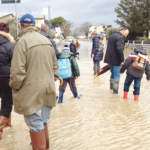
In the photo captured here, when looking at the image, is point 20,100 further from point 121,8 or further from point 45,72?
point 121,8

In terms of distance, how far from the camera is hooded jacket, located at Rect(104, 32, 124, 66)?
6.63 m

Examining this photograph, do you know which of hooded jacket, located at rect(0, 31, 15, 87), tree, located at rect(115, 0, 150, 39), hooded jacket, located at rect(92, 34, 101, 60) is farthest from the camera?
tree, located at rect(115, 0, 150, 39)

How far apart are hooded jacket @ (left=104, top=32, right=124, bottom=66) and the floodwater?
38.9 inches

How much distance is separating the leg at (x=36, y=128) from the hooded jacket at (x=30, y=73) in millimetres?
107

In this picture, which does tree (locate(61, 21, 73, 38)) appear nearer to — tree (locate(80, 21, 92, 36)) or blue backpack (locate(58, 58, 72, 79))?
tree (locate(80, 21, 92, 36))

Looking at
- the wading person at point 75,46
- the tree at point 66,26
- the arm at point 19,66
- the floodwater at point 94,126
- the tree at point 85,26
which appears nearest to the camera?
the arm at point 19,66

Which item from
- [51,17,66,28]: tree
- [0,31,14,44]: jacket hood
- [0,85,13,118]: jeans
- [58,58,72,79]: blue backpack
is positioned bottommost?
[0,85,13,118]: jeans

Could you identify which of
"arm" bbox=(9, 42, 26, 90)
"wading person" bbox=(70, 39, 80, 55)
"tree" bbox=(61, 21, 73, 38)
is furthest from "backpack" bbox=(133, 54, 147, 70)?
"tree" bbox=(61, 21, 73, 38)

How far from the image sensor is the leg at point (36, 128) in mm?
2930

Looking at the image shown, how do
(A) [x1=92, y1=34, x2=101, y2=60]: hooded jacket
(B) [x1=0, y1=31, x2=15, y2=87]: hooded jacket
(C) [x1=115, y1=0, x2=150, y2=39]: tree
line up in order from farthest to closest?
A: (C) [x1=115, y1=0, x2=150, y2=39]: tree → (A) [x1=92, y1=34, x2=101, y2=60]: hooded jacket → (B) [x1=0, y1=31, x2=15, y2=87]: hooded jacket

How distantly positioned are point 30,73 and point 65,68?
2.96m

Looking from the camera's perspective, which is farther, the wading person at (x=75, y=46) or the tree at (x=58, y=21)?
the tree at (x=58, y=21)

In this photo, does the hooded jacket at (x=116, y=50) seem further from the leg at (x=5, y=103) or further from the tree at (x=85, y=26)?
the tree at (x=85, y=26)

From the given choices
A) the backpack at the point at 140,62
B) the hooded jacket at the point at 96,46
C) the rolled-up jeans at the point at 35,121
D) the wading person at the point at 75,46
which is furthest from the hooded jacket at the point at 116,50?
the rolled-up jeans at the point at 35,121
